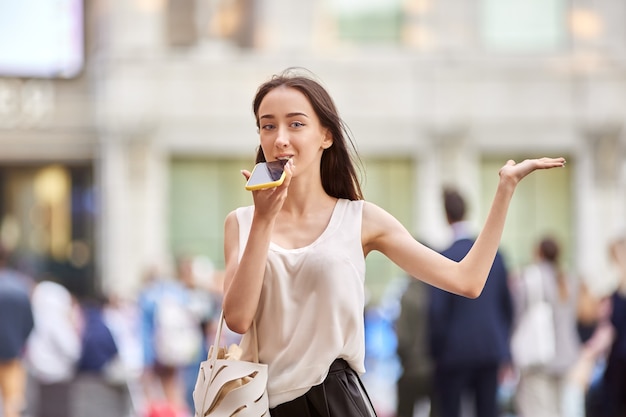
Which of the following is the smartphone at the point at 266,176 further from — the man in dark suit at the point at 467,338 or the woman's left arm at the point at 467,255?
the man in dark suit at the point at 467,338

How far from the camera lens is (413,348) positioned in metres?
10.5

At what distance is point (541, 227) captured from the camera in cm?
2755

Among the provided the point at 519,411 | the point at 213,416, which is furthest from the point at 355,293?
the point at 519,411

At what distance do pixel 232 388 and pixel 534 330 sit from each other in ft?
26.4

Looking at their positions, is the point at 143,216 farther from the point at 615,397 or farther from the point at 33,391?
the point at 615,397

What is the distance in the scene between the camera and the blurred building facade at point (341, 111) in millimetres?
26438

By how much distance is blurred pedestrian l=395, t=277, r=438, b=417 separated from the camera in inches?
404

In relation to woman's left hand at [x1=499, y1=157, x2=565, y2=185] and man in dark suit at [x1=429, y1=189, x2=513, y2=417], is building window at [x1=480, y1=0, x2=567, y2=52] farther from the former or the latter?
woman's left hand at [x1=499, y1=157, x2=565, y2=185]

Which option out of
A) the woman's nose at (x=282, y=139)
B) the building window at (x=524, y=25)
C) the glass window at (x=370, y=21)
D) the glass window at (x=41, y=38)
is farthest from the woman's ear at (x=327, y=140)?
the building window at (x=524, y=25)

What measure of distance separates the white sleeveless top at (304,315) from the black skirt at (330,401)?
0.09ft

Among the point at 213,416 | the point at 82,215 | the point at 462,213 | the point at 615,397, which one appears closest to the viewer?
the point at 213,416

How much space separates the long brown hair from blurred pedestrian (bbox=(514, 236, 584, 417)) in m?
7.55

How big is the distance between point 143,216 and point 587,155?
9.04 m

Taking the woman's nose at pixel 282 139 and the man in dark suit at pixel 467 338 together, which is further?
the man in dark suit at pixel 467 338
